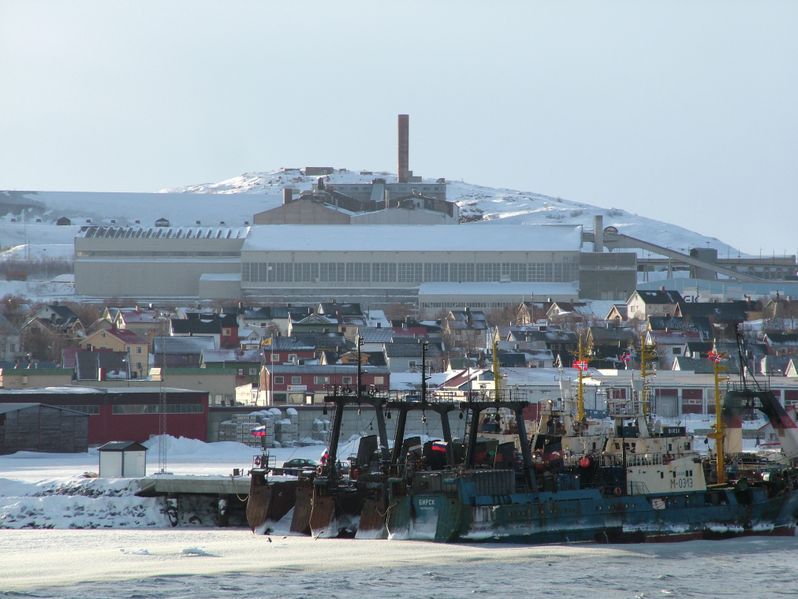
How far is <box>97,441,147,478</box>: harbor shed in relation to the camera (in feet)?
185

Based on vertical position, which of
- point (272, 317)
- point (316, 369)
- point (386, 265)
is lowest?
point (316, 369)

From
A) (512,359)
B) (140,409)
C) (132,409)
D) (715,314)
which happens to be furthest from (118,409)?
(715,314)

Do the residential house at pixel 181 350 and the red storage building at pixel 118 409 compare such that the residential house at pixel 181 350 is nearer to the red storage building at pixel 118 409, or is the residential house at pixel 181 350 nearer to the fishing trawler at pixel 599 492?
the red storage building at pixel 118 409

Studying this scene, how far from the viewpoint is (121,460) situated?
2227 inches

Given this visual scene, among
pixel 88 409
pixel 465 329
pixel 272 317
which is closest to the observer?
pixel 88 409

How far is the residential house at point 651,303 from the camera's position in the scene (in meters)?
159

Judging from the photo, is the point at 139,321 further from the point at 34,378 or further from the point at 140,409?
the point at 140,409

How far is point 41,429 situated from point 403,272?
4548 inches

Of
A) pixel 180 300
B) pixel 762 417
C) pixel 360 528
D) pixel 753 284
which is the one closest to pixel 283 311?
pixel 180 300

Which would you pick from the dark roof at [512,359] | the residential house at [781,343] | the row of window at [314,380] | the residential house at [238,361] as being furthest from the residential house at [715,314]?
the row of window at [314,380]

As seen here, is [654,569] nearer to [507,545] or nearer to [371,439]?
[507,545]

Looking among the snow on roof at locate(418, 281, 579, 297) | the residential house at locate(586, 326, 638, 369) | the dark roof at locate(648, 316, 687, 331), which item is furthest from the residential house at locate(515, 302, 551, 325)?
the residential house at locate(586, 326, 638, 369)

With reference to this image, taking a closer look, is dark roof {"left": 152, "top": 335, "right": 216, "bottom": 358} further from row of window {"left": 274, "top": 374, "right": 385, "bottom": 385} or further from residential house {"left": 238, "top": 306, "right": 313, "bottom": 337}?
residential house {"left": 238, "top": 306, "right": 313, "bottom": 337}

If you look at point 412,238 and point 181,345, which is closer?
point 181,345
